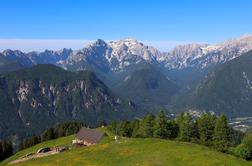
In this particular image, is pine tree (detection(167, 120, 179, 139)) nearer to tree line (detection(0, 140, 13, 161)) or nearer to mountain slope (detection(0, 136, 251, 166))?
mountain slope (detection(0, 136, 251, 166))

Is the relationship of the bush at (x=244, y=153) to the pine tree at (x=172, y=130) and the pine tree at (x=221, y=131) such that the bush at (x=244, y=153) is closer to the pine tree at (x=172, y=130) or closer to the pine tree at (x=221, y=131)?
the pine tree at (x=221, y=131)

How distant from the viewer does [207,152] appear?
94938 mm

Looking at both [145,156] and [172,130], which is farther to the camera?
[172,130]

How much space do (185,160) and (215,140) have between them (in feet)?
179

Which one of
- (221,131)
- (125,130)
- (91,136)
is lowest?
(125,130)

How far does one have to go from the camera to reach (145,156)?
9250cm

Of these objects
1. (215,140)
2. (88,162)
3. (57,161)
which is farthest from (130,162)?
(215,140)

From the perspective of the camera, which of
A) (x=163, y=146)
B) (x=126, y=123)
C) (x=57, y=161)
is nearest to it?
(x=57, y=161)

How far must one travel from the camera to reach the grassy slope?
8619 centimetres

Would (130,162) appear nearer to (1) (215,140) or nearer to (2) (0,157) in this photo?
(1) (215,140)

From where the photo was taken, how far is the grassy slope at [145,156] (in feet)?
283

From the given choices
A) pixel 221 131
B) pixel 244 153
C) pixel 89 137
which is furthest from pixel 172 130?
pixel 244 153

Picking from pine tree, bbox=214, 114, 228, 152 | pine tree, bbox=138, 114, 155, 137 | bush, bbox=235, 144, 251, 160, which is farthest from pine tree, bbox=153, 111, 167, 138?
bush, bbox=235, 144, 251, 160

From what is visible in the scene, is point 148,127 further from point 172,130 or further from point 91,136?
point 91,136
